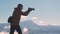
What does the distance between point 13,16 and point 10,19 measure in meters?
0.19

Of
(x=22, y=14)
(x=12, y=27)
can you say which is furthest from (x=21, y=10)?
(x=12, y=27)

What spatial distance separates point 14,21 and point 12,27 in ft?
1.04

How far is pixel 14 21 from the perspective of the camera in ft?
36.8

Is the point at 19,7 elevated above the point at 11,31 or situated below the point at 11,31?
above

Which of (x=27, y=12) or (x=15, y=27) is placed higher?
(x=27, y=12)

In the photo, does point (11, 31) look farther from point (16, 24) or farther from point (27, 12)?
point (27, 12)

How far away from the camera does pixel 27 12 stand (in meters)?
11.2

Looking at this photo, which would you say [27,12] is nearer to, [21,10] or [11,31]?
[21,10]

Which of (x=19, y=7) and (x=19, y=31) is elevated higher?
(x=19, y=7)

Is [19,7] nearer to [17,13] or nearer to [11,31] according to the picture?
[17,13]

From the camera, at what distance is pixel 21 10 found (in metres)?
11.2

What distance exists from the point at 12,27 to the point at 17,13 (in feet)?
2.33

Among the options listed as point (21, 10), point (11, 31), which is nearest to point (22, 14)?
point (21, 10)

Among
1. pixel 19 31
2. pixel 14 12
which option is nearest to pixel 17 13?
pixel 14 12
